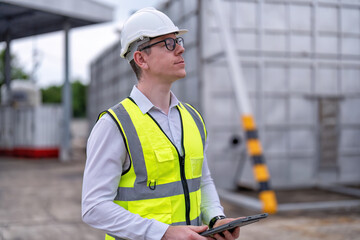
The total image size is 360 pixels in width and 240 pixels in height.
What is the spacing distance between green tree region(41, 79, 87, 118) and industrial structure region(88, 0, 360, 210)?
52.7 m

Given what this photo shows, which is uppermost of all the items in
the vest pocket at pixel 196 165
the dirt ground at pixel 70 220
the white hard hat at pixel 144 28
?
the white hard hat at pixel 144 28

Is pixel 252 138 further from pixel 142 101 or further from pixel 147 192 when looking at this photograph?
pixel 147 192

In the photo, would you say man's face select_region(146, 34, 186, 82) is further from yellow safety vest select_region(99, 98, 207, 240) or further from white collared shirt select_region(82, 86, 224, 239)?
white collared shirt select_region(82, 86, 224, 239)

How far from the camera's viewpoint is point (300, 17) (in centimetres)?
943

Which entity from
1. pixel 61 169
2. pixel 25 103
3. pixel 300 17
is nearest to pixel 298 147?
pixel 300 17

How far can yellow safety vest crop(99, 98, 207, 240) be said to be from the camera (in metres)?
1.78

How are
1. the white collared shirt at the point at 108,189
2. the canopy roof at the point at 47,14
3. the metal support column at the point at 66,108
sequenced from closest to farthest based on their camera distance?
1. the white collared shirt at the point at 108,189
2. the canopy roof at the point at 47,14
3. the metal support column at the point at 66,108

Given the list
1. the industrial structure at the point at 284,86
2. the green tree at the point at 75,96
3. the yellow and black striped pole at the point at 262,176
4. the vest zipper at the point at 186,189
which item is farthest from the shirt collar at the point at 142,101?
the green tree at the point at 75,96

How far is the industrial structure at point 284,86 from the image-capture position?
8898 mm

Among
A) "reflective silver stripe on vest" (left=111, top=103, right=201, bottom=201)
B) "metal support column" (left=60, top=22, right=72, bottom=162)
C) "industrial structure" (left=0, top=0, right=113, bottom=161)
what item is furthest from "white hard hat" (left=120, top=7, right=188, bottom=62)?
"metal support column" (left=60, top=22, right=72, bottom=162)

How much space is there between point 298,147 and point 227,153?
174 cm

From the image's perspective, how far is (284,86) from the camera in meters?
9.34

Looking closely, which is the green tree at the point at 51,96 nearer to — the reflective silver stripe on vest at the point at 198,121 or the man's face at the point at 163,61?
the reflective silver stripe on vest at the point at 198,121

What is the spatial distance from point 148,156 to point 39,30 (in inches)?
695
